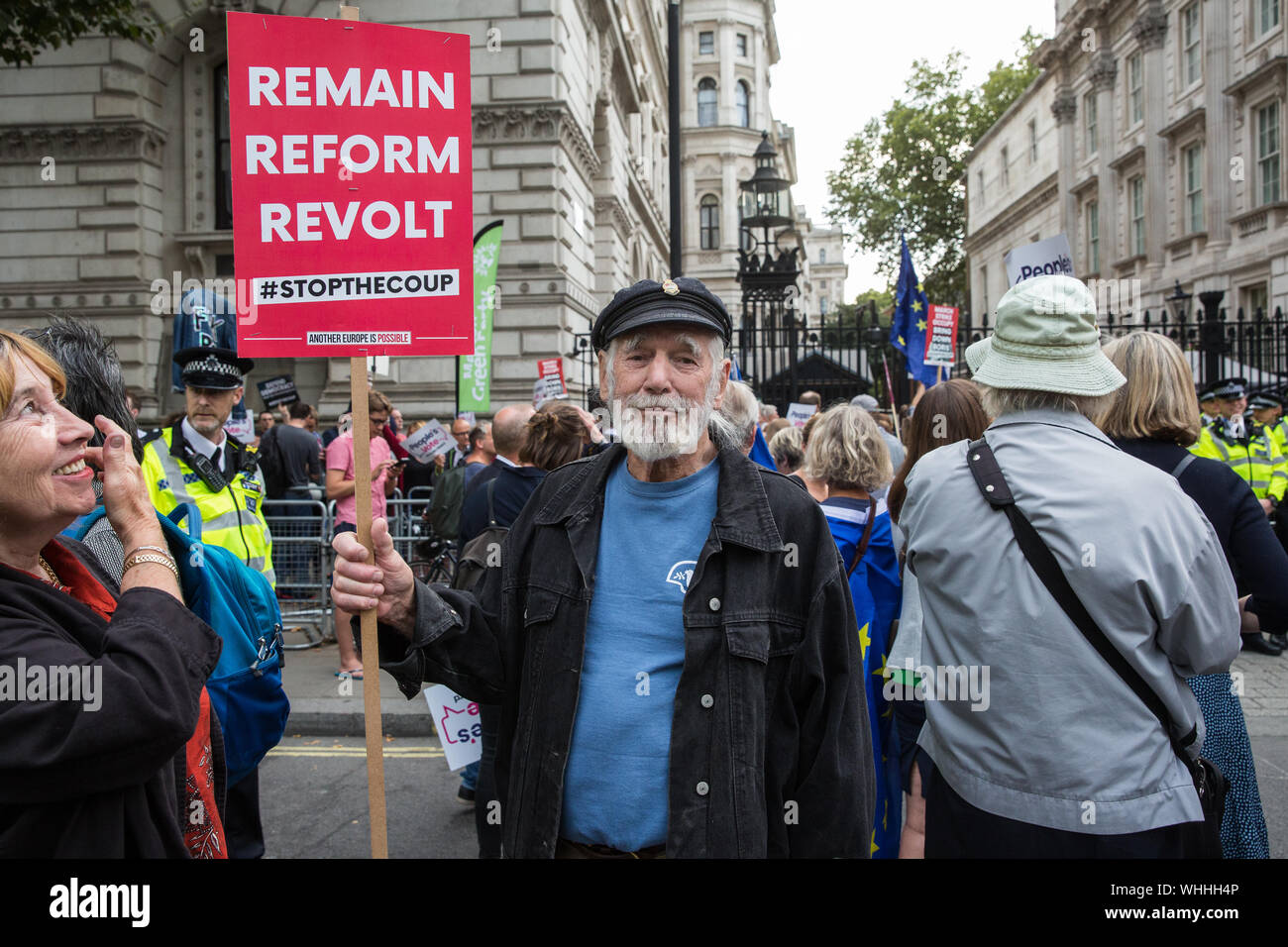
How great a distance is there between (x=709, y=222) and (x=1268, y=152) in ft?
113

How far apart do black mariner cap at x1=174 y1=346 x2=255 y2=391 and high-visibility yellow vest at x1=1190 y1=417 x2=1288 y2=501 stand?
7960mm

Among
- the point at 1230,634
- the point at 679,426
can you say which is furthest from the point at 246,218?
the point at 1230,634

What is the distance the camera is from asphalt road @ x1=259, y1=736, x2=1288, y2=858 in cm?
493

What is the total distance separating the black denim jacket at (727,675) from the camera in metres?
2.08

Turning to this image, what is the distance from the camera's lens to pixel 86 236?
649 inches

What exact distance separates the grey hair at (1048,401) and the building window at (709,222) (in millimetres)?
53975

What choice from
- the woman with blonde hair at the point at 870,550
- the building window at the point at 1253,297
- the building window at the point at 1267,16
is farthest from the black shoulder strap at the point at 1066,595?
the building window at the point at 1267,16

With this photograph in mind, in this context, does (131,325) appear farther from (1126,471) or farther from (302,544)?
(1126,471)

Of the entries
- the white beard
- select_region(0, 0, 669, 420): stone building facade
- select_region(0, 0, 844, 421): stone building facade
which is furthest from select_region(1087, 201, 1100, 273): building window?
the white beard

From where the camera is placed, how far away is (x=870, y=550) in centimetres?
399

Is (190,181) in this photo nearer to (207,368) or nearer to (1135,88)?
(207,368)

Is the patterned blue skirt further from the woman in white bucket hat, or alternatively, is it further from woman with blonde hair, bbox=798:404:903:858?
woman with blonde hair, bbox=798:404:903:858

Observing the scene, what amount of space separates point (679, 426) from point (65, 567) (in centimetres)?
140

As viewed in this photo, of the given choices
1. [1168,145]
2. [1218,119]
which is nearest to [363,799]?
[1218,119]
